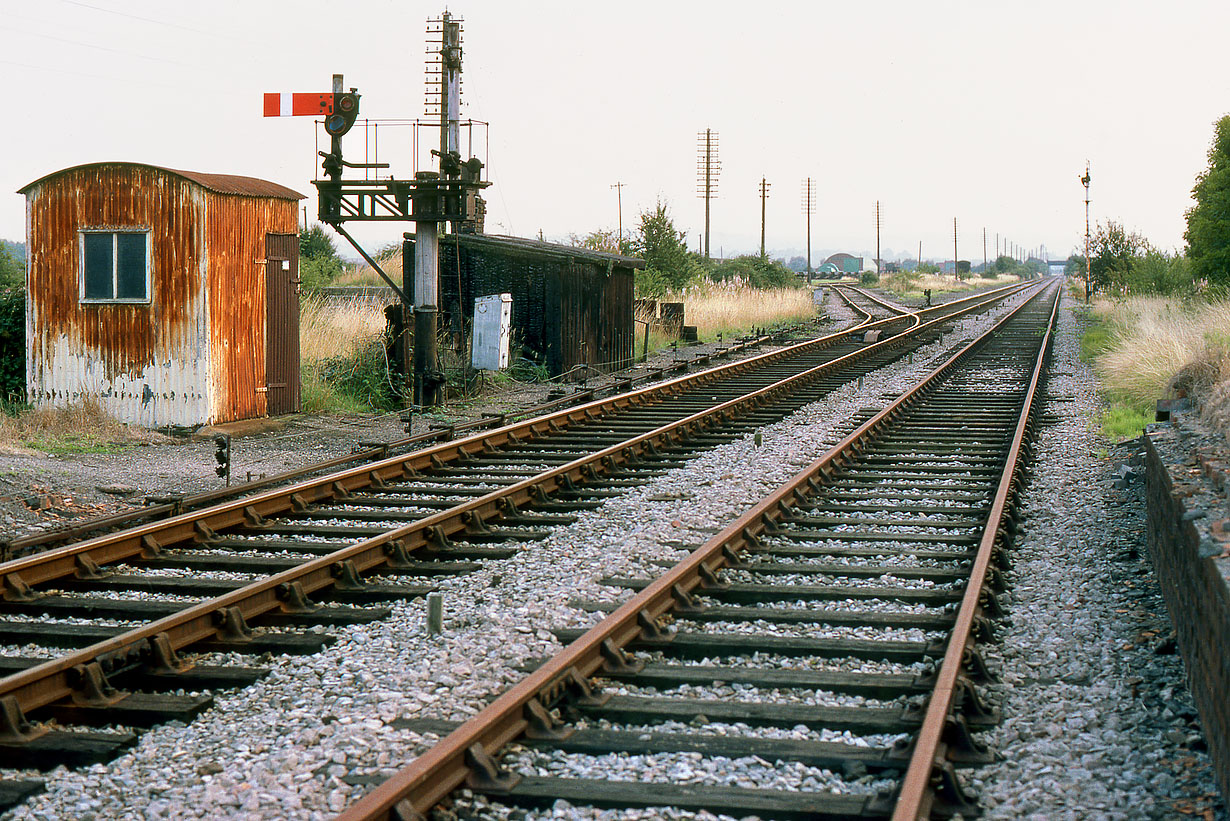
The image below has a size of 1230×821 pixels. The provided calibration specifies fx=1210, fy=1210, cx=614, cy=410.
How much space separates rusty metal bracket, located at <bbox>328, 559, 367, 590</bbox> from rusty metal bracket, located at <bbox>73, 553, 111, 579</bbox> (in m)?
1.24

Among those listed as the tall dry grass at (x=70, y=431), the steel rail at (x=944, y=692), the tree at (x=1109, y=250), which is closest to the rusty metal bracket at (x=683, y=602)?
the steel rail at (x=944, y=692)

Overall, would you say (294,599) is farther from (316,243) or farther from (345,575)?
(316,243)

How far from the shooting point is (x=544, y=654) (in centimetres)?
535

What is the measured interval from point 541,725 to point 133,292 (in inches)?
412

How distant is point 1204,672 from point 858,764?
150 centimetres

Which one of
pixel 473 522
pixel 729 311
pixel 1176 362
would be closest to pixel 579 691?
pixel 473 522

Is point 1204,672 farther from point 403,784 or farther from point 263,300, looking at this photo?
point 263,300

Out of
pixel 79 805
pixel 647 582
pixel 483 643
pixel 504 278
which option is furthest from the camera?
pixel 504 278

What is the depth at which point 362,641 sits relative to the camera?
555 cm

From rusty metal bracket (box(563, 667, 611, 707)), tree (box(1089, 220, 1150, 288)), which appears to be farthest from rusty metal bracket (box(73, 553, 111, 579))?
tree (box(1089, 220, 1150, 288))

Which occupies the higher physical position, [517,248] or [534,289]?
[517,248]

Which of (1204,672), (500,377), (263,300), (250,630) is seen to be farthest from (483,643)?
(500,377)

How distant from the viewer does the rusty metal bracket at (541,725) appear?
14.0 feet

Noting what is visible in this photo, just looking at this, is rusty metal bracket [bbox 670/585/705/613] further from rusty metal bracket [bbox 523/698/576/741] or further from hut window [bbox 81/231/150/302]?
hut window [bbox 81/231/150/302]
